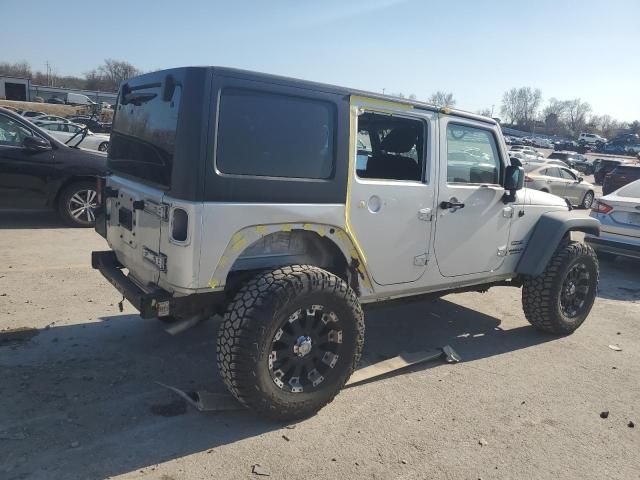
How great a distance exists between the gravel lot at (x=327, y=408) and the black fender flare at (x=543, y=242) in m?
0.77

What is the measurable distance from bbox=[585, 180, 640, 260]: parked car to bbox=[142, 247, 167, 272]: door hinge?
7.11 m

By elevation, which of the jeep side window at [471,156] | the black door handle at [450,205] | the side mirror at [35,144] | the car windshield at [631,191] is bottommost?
the black door handle at [450,205]

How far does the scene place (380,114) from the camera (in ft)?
12.3

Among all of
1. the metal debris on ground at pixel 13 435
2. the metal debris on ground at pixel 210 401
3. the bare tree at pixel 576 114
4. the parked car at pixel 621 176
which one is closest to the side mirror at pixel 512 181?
the metal debris on ground at pixel 210 401

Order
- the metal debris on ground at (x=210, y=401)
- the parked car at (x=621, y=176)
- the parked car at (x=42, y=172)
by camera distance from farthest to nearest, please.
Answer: the parked car at (x=621, y=176)
the parked car at (x=42, y=172)
the metal debris on ground at (x=210, y=401)

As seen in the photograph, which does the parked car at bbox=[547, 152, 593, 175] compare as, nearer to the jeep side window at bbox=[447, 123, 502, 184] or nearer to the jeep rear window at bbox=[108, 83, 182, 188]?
the jeep side window at bbox=[447, 123, 502, 184]

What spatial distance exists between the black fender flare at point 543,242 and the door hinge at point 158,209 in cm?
342

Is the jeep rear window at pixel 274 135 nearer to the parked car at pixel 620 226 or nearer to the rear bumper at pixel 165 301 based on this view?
the rear bumper at pixel 165 301

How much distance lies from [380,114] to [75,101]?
76162 millimetres

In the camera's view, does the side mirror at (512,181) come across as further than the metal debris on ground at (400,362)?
Yes

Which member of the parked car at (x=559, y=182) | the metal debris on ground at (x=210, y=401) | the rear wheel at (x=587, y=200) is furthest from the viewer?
the rear wheel at (x=587, y=200)

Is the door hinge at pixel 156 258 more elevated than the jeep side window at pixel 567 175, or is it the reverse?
the jeep side window at pixel 567 175

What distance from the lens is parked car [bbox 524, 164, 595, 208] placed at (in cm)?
1622

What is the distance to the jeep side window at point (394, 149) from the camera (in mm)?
3855
